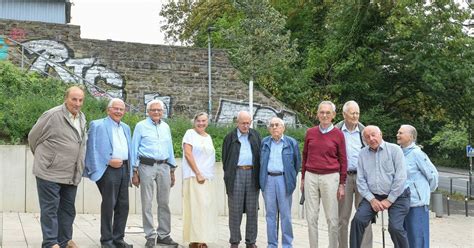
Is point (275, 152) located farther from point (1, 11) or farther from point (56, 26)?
point (1, 11)

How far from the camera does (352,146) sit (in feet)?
22.7

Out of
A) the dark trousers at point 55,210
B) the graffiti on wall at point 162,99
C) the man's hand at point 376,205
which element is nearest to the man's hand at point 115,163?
the dark trousers at point 55,210

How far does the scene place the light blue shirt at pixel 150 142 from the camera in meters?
7.01

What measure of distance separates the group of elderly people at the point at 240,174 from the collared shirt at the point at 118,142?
0.04ft

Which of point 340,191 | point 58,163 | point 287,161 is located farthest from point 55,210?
point 340,191

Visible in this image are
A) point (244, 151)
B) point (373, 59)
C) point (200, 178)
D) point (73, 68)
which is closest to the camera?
point (200, 178)

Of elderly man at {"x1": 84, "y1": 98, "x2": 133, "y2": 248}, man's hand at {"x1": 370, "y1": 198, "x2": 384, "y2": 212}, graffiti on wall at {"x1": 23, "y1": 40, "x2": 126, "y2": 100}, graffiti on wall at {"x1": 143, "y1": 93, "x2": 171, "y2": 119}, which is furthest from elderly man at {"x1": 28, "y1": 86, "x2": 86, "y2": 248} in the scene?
graffiti on wall at {"x1": 143, "y1": 93, "x2": 171, "y2": 119}

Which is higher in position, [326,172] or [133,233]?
[326,172]

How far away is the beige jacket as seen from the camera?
6.02 meters

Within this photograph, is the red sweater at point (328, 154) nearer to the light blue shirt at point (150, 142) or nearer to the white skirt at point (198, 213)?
the white skirt at point (198, 213)

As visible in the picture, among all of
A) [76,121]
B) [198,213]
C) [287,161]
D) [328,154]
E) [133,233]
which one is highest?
[76,121]

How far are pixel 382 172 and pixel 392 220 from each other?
542 mm

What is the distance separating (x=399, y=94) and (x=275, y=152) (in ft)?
60.0

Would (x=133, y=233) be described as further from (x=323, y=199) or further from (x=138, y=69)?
(x=138, y=69)
